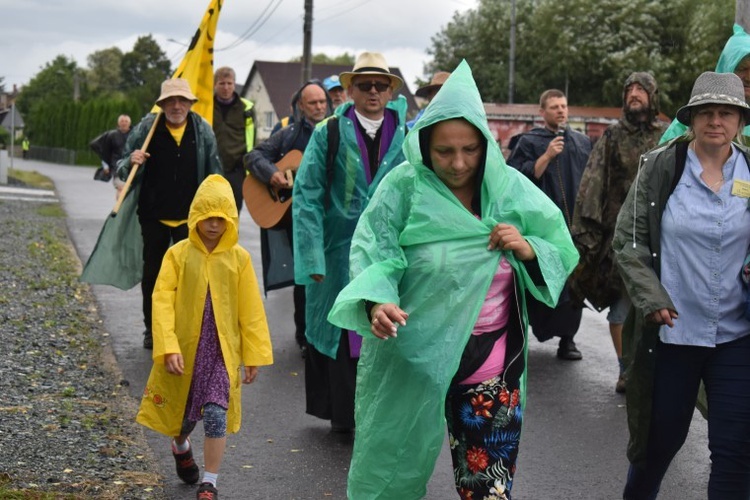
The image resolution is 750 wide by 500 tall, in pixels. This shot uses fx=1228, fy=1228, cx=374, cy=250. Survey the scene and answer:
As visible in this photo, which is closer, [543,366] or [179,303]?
[179,303]

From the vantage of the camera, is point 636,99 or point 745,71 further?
point 636,99

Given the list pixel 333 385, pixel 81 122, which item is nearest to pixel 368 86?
pixel 333 385

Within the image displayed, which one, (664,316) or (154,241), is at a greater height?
(664,316)

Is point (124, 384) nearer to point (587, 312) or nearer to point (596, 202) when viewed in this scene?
point (596, 202)

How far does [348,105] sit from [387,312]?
3.03 meters

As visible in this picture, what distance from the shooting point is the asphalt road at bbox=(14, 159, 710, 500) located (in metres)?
5.81

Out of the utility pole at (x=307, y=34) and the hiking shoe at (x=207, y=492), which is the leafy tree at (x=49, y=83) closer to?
the utility pole at (x=307, y=34)

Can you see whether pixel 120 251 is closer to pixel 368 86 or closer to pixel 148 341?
pixel 148 341

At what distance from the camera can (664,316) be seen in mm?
4516

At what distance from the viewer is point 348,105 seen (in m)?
6.60

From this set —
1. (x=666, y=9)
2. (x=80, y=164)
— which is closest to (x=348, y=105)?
(x=666, y=9)

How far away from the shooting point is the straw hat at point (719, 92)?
4617mm

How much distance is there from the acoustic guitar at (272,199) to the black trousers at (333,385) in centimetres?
244

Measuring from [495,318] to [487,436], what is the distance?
390 mm
